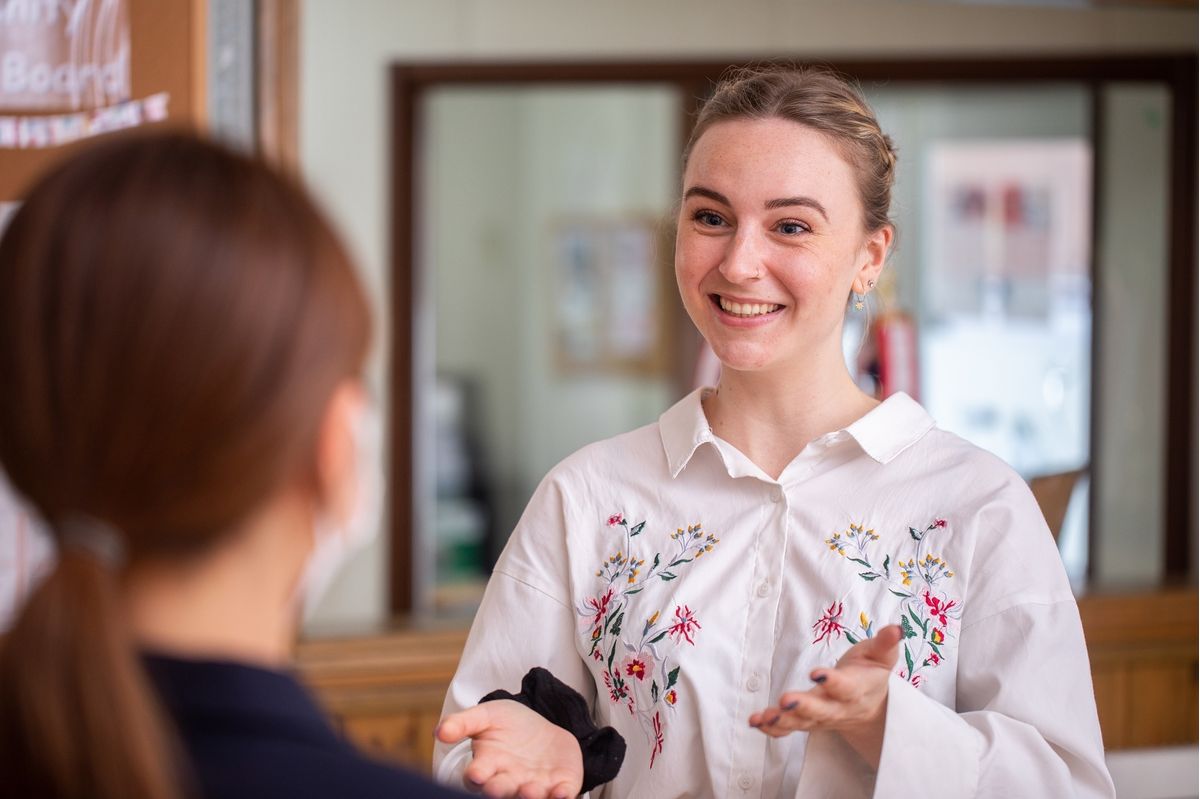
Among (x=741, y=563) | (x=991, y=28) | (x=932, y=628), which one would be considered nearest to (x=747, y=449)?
(x=741, y=563)

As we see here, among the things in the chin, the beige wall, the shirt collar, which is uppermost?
the beige wall

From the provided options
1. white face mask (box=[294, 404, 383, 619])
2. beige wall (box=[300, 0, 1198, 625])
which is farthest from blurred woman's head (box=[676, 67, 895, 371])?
beige wall (box=[300, 0, 1198, 625])

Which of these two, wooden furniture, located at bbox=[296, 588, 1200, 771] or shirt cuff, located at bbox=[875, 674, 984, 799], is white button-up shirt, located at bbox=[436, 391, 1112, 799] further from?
wooden furniture, located at bbox=[296, 588, 1200, 771]

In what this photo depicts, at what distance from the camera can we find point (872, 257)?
5.38 ft

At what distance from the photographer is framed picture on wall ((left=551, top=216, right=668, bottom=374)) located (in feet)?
16.1

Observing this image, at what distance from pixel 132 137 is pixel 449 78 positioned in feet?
11.0

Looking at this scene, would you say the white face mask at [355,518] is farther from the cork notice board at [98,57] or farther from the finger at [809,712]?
the cork notice board at [98,57]

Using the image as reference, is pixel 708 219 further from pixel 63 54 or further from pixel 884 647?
pixel 63 54

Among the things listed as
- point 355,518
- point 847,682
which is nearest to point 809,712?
point 847,682

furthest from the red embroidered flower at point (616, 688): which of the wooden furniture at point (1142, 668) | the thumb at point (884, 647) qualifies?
the wooden furniture at point (1142, 668)

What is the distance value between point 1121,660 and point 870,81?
6.25 feet

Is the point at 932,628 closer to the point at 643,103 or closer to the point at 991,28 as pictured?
the point at 991,28

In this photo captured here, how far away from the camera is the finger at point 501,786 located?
1311 mm

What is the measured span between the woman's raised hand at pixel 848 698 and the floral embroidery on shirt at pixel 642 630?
0.22m
